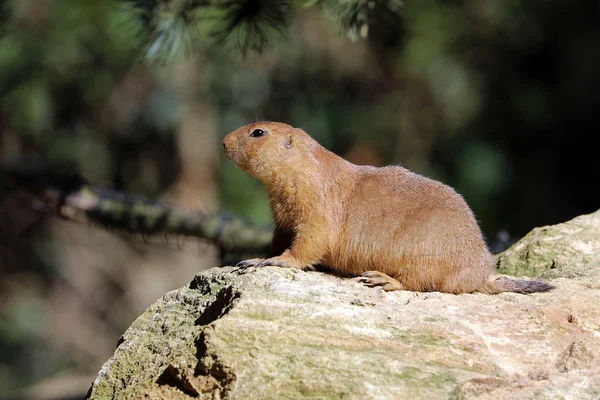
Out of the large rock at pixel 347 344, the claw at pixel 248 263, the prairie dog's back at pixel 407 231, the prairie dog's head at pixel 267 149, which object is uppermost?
the prairie dog's head at pixel 267 149

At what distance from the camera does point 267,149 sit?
16.0 feet

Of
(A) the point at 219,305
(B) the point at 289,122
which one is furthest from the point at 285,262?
(B) the point at 289,122

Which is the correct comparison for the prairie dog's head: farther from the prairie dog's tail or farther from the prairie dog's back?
the prairie dog's tail

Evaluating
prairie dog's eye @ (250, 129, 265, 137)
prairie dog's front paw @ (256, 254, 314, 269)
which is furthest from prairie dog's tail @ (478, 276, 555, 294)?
prairie dog's eye @ (250, 129, 265, 137)

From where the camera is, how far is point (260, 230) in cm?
659

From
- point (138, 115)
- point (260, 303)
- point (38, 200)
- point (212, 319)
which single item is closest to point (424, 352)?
point (260, 303)

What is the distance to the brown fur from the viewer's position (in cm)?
445

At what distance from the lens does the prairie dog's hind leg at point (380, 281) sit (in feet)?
14.3

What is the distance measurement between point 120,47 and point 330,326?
9321mm

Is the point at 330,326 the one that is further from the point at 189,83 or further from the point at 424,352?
the point at 189,83

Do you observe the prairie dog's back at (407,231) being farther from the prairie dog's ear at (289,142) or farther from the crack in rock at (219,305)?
the crack in rock at (219,305)

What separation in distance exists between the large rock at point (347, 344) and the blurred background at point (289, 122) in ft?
26.8

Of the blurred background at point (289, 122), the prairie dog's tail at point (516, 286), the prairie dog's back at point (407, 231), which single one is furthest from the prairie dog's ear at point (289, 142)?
the blurred background at point (289, 122)

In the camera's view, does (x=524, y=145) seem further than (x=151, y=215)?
Yes
